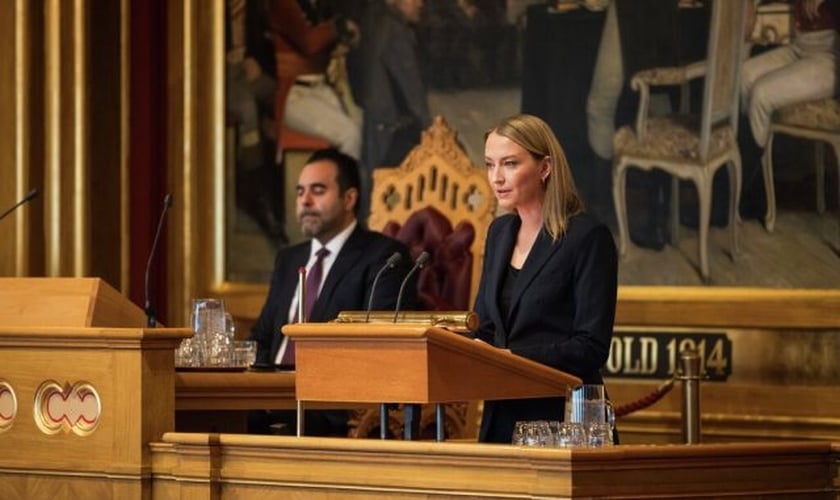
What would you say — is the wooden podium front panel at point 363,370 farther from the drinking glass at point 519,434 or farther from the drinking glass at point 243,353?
the drinking glass at point 243,353

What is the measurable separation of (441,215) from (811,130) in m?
1.65

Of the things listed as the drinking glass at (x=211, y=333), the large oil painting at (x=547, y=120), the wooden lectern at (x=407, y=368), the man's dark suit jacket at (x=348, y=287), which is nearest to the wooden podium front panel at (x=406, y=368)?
the wooden lectern at (x=407, y=368)

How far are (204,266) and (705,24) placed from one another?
Result: 10.1ft

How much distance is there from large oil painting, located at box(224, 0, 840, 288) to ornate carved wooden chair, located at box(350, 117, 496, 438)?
1.27 m

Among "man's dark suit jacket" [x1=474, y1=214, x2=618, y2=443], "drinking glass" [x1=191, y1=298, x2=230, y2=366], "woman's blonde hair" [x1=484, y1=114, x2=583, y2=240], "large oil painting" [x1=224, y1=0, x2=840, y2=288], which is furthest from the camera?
"large oil painting" [x1=224, y1=0, x2=840, y2=288]

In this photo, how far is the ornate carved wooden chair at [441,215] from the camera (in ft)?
23.5

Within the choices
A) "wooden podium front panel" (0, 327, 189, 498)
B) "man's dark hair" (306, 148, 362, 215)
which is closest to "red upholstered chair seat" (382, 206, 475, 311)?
"man's dark hair" (306, 148, 362, 215)

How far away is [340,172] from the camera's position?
285 inches

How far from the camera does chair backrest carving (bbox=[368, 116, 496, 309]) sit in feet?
23.6

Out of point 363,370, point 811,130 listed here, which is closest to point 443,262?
point 811,130

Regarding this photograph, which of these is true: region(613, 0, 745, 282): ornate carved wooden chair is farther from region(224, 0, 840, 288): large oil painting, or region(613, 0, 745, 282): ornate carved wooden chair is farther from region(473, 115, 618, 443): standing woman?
region(473, 115, 618, 443): standing woman

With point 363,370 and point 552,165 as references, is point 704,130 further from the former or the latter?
point 363,370

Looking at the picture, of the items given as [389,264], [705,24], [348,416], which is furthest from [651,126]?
[389,264]

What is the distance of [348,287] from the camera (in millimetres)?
6965
